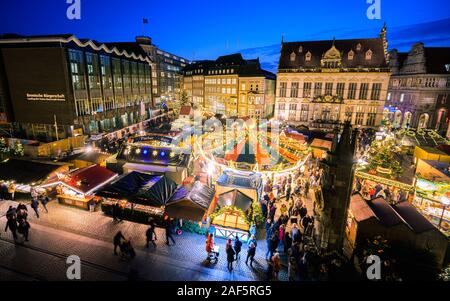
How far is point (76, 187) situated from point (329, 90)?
43566mm

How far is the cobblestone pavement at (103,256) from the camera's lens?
9.84 m

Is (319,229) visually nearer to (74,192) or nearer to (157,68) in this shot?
(74,192)

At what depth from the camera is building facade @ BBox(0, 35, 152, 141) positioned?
98.7 feet

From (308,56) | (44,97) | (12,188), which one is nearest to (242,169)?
(12,188)

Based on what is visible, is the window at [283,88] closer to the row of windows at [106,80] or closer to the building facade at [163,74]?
the row of windows at [106,80]

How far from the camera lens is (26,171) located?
1620 cm

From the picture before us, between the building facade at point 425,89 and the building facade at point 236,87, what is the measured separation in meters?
27.7

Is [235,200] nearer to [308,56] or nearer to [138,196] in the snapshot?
[138,196]

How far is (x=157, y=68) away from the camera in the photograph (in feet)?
239

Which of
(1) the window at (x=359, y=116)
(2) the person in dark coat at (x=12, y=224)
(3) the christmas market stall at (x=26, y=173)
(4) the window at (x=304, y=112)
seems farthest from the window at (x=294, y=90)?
(2) the person in dark coat at (x=12, y=224)

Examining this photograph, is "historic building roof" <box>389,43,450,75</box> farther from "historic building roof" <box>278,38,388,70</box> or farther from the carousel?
the carousel

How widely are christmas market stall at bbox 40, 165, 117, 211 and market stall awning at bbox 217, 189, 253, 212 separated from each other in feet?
27.4

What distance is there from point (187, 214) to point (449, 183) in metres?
15.9

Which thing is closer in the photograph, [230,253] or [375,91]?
[230,253]
